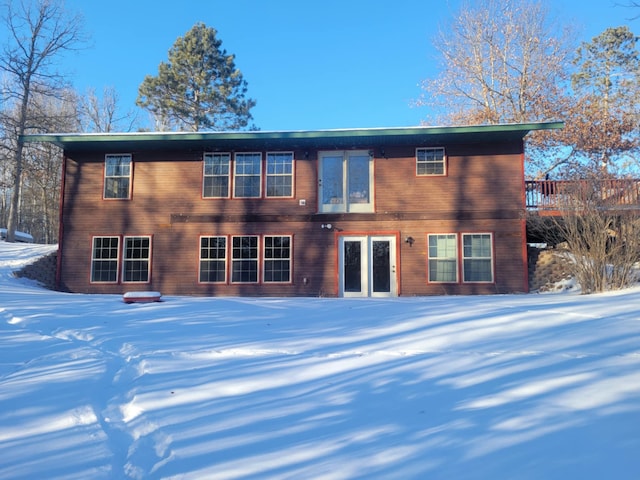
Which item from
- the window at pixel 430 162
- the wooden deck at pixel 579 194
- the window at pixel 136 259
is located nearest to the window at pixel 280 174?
the window at pixel 430 162

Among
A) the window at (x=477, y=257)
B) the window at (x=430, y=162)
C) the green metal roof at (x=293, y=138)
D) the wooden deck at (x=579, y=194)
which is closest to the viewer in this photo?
the wooden deck at (x=579, y=194)

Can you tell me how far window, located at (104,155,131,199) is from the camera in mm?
13453

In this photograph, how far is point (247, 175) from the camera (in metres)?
13.2

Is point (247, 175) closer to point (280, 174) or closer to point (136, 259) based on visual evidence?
point (280, 174)

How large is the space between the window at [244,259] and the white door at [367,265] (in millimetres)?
2527

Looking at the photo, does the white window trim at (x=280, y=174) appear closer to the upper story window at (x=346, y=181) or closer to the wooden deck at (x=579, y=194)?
the upper story window at (x=346, y=181)

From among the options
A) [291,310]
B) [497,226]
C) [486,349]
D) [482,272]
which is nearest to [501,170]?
[497,226]

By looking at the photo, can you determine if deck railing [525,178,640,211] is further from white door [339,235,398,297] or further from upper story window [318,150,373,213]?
upper story window [318,150,373,213]

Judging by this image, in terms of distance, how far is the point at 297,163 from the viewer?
13.0 metres

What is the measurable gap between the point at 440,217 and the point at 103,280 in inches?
396

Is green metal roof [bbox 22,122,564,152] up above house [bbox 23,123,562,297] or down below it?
above

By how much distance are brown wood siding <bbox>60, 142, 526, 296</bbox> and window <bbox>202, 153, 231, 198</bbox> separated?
8.2 inches

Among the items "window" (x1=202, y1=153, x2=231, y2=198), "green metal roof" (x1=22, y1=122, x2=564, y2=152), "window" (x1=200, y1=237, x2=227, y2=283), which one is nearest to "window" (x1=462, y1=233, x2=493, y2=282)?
"green metal roof" (x1=22, y1=122, x2=564, y2=152)

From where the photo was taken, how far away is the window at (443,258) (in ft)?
40.4
